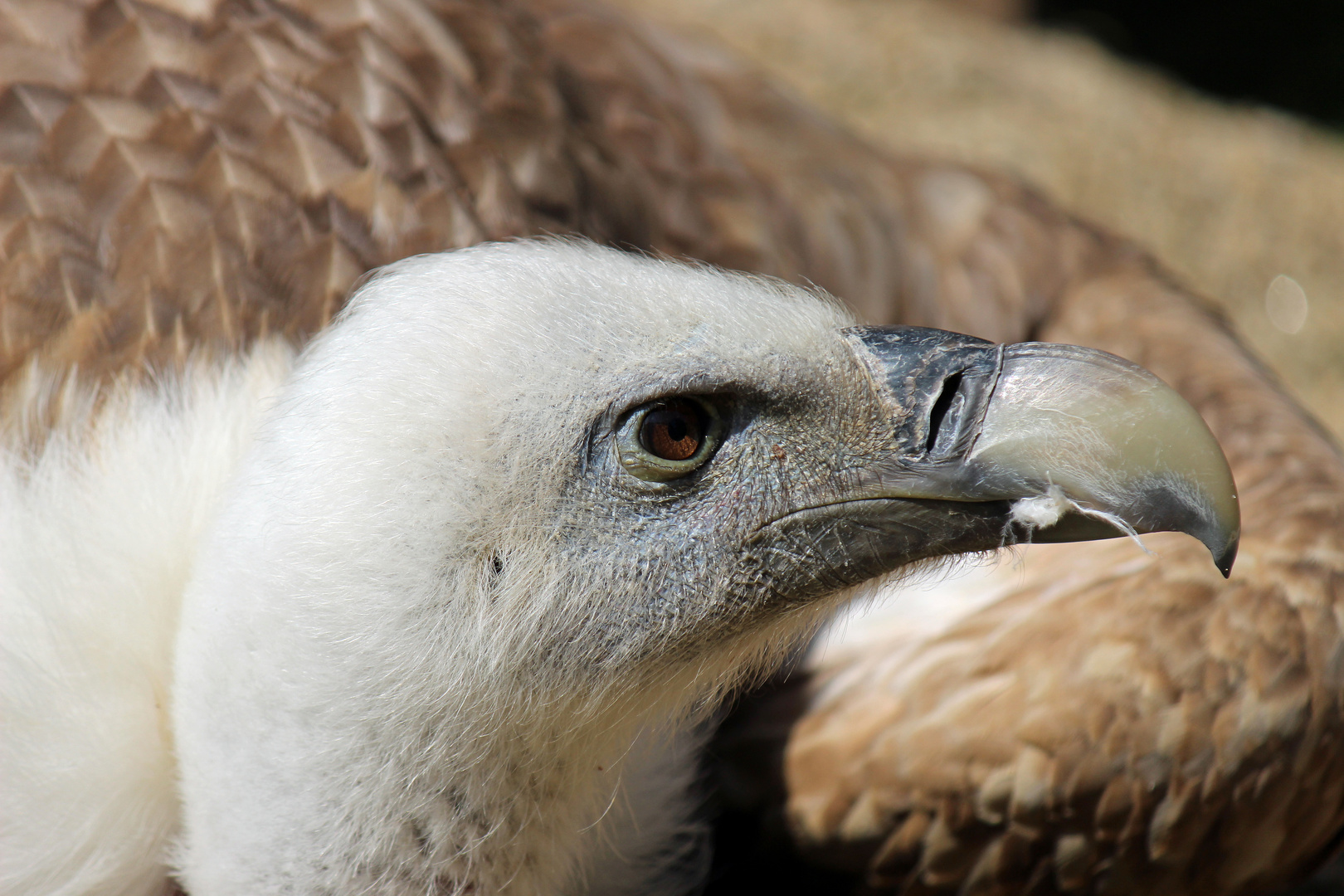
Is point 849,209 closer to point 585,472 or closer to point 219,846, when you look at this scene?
point 585,472

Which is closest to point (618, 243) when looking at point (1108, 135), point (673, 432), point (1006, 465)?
point (673, 432)

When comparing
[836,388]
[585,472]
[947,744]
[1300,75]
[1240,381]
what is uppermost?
[836,388]

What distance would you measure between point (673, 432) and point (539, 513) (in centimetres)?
20

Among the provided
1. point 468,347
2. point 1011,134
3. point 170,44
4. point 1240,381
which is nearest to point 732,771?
point 468,347

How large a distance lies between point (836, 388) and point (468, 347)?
465 mm

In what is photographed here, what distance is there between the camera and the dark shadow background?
304 inches

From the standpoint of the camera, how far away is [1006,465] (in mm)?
1576

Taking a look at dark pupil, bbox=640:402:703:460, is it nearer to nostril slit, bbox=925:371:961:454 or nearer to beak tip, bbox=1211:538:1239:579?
nostril slit, bbox=925:371:961:454

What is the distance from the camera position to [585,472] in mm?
1634

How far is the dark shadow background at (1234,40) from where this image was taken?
25.3 feet

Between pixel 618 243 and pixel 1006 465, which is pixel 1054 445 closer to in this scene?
pixel 1006 465

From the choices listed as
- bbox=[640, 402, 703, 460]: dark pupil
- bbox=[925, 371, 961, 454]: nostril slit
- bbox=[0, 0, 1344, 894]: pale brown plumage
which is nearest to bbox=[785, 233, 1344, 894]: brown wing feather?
bbox=[0, 0, 1344, 894]: pale brown plumage

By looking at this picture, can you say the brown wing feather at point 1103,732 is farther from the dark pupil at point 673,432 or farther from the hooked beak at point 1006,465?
the dark pupil at point 673,432

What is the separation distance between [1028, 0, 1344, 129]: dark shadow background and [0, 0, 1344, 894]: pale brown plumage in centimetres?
599
